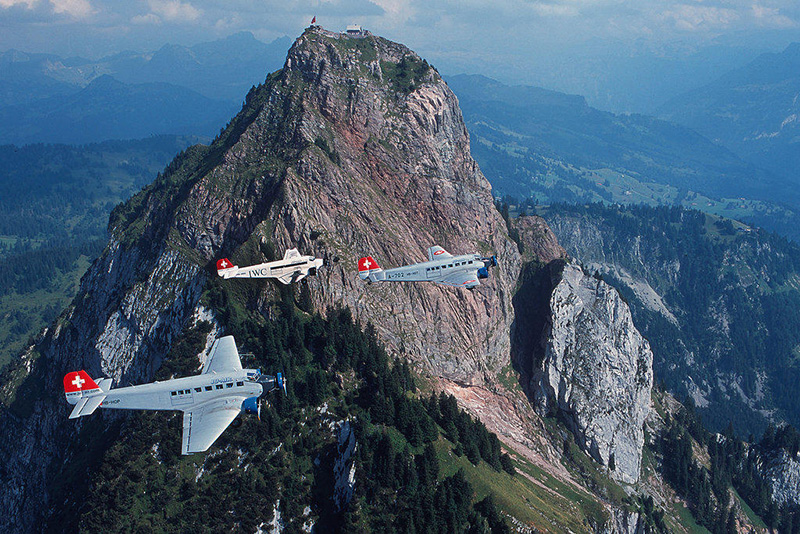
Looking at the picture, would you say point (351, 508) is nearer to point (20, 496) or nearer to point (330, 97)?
point (20, 496)

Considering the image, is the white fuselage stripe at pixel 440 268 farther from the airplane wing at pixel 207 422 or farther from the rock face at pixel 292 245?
the airplane wing at pixel 207 422

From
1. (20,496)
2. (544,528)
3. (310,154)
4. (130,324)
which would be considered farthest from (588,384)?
(20,496)

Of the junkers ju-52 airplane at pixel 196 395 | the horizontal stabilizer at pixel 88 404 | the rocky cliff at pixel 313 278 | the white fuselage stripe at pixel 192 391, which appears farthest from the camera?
the rocky cliff at pixel 313 278

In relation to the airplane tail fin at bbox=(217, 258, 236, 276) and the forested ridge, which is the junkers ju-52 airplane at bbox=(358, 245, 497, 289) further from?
the airplane tail fin at bbox=(217, 258, 236, 276)

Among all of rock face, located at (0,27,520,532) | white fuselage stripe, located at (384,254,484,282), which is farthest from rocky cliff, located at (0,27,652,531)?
white fuselage stripe, located at (384,254,484,282)

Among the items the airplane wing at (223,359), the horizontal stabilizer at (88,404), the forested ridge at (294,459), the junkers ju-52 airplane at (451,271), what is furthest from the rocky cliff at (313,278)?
the horizontal stabilizer at (88,404)

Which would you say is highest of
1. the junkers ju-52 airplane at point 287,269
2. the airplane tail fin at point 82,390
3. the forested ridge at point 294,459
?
the junkers ju-52 airplane at point 287,269

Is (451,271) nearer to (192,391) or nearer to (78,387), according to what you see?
(192,391)

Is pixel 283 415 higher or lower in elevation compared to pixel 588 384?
higher
